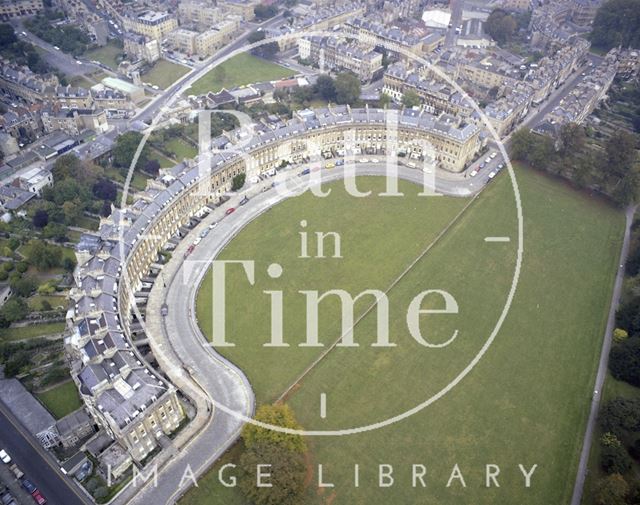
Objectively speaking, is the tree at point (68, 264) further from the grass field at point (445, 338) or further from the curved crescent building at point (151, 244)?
the grass field at point (445, 338)

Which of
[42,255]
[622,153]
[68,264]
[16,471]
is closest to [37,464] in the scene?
[16,471]

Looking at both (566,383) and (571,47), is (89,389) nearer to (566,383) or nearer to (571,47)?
(566,383)

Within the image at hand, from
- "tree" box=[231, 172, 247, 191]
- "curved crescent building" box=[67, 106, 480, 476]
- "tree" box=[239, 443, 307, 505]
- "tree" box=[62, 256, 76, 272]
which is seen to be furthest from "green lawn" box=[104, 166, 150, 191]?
"tree" box=[239, 443, 307, 505]

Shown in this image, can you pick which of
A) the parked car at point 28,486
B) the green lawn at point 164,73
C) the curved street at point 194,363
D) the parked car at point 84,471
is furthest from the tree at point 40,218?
the green lawn at point 164,73

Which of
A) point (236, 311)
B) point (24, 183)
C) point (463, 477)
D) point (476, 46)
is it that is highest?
point (476, 46)

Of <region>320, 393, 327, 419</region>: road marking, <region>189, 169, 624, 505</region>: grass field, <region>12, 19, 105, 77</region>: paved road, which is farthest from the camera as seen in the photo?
<region>12, 19, 105, 77</region>: paved road

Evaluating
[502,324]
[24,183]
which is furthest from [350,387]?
[24,183]

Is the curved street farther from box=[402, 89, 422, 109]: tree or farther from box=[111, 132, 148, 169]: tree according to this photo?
box=[402, 89, 422, 109]: tree
